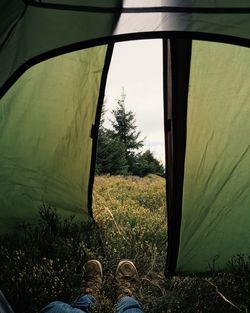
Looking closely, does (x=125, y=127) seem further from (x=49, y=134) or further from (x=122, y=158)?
(x=49, y=134)

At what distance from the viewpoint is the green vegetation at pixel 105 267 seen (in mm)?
2291

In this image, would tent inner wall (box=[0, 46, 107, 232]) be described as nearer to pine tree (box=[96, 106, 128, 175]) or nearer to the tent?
the tent

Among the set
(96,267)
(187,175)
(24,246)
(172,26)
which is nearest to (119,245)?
(96,267)

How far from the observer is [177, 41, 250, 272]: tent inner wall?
2096 mm

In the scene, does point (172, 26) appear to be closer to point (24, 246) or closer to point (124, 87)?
point (24, 246)

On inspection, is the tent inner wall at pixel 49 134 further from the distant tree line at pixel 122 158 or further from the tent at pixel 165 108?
the distant tree line at pixel 122 158

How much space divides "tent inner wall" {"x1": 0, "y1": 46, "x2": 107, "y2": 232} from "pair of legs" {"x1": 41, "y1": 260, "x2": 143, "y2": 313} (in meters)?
0.72

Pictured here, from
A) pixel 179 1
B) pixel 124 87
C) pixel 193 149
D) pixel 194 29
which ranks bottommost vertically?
pixel 193 149

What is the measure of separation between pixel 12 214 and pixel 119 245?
85 cm

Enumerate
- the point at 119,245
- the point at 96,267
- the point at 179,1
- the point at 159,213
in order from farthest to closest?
the point at 159,213 < the point at 119,245 < the point at 96,267 < the point at 179,1

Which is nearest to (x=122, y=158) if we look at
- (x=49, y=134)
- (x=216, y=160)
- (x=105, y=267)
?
(x=49, y=134)

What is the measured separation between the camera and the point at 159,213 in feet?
13.6

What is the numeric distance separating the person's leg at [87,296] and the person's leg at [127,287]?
0.43 feet

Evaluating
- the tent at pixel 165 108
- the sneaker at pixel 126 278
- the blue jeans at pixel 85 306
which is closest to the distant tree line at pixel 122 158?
the tent at pixel 165 108
